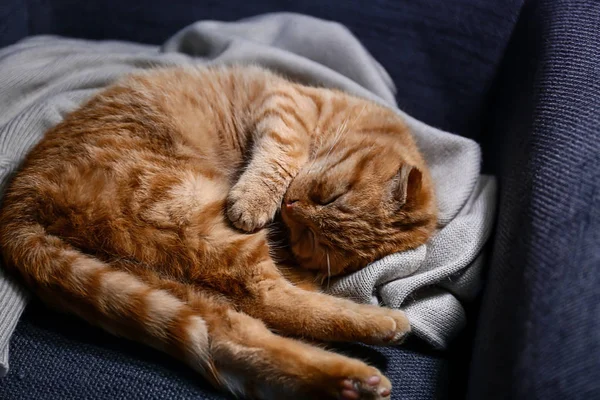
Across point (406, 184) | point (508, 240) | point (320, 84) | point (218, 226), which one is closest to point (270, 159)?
point (218, 226)

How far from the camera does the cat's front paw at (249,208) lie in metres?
1.43

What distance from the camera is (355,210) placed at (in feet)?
4.70

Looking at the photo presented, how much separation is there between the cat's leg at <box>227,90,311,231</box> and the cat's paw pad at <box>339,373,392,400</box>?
1.57 ft

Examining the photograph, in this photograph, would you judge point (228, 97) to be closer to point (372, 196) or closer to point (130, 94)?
point (130, 94)

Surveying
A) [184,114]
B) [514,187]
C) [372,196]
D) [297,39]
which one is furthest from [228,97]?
[514,187]

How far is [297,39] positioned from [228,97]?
47cm

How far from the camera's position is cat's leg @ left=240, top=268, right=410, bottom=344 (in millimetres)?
1308

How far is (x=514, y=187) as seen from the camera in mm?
1466

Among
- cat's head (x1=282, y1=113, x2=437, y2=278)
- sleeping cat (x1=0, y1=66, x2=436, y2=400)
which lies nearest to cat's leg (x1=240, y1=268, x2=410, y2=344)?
sleeping cat (x1=0, y1=66, x2=436, y2=400)

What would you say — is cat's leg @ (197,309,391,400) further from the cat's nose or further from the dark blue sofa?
the cat's nose

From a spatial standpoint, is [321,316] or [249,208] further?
[249,208]

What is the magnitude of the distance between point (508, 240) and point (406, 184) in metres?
0.28

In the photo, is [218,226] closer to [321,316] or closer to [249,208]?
[249,208]

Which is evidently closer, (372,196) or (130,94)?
(372,196)
